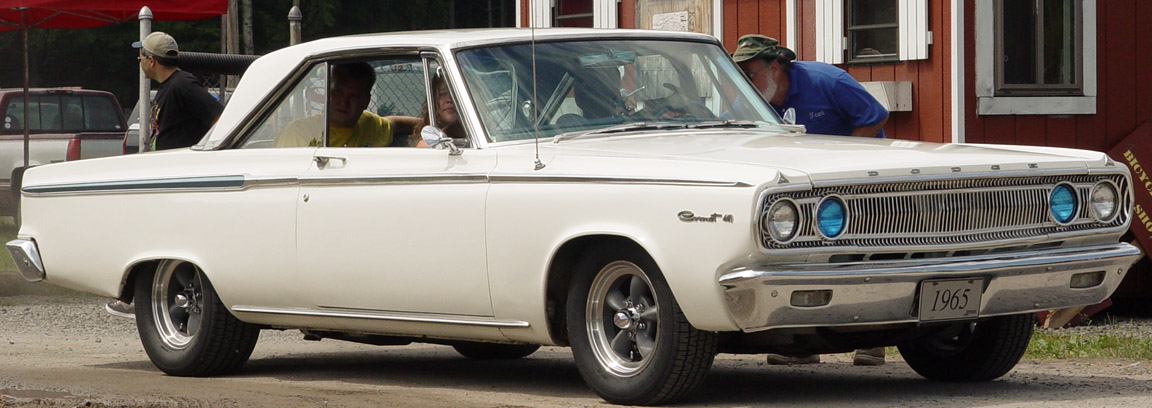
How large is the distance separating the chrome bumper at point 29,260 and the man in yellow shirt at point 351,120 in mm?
1661

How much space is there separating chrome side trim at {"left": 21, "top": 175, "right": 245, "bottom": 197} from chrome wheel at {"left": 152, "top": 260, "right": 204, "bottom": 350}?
0.37 meters

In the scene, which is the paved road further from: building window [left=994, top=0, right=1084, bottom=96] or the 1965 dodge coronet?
building window [left=994, top=0, right=1084, bottom=96]

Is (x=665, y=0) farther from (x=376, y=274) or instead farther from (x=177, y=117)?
(x=376, y=274)

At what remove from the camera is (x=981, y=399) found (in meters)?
6.55

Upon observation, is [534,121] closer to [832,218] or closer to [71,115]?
[832,218]

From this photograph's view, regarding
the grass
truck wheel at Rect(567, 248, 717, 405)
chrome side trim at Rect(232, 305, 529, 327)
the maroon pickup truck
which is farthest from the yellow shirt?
the maroon pickup truck

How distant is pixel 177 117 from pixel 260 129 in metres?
2.32

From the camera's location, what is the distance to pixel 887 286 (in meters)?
5.89

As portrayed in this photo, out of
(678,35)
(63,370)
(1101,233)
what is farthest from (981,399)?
(63,370)

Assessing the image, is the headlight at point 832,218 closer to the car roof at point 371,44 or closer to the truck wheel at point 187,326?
the car roof at point 371,44

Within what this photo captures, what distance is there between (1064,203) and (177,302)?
396 centimetres

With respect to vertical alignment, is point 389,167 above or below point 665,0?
below

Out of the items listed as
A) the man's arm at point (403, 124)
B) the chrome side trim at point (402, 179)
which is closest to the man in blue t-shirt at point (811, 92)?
the man's arm at point (403, 124)

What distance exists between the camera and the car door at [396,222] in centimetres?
671
